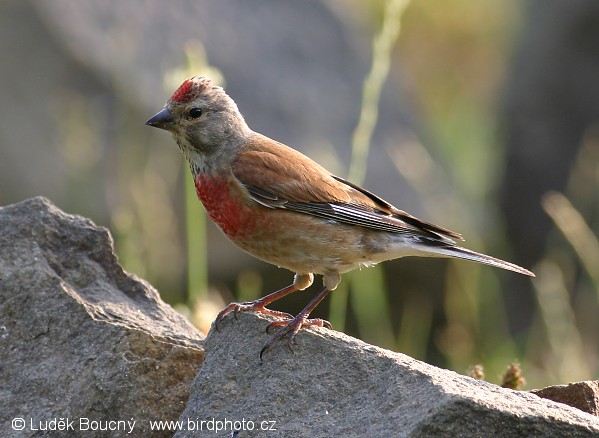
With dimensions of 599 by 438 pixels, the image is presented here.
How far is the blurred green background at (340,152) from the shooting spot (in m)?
6.65

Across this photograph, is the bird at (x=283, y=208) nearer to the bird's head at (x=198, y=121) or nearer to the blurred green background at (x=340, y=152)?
the bird's head at (x=198, y=121)

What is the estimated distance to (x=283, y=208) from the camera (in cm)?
447

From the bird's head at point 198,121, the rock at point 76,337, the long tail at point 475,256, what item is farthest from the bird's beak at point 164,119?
the long tail at point 475,256

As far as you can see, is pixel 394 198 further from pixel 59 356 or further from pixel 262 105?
pixel 59 356

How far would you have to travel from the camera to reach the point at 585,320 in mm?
8031

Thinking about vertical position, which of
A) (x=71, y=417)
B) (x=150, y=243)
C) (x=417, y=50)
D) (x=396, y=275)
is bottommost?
(x=71, y=417)

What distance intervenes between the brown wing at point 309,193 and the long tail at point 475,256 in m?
0.06

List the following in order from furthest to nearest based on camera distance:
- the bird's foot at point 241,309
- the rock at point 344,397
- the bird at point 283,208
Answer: the bird at point 283,208
the bird's foot at point 241,309
the rock at point 344,397

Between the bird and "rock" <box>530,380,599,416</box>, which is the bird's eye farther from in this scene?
"rock" <box>530,380,599,416</box>

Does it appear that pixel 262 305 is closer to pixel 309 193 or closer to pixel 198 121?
pixel 309 193

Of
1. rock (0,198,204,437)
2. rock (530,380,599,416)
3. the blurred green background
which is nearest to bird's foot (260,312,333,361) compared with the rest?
rock (0,198,204,437)

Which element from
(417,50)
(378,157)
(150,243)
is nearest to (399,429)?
(150,243)

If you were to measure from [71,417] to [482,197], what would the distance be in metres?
6.12

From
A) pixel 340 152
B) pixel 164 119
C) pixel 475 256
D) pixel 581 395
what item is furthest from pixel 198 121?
pixel 340 152
